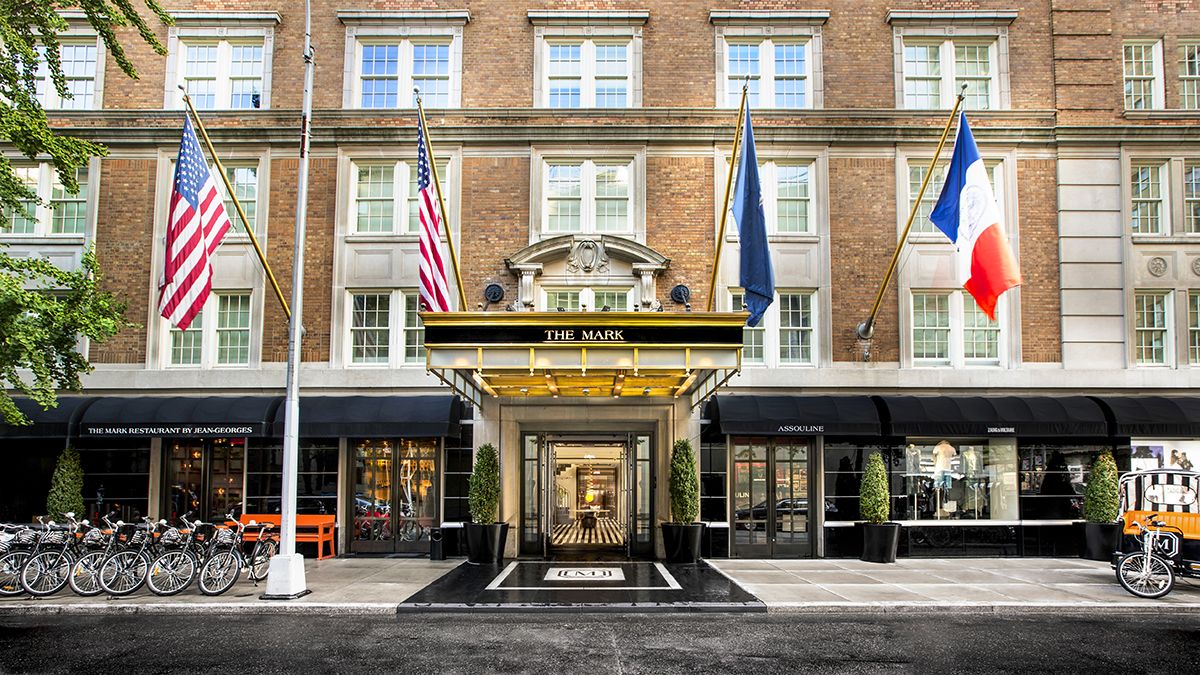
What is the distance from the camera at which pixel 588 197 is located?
19.4 m

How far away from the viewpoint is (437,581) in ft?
49.7

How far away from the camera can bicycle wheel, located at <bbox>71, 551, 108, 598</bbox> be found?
533 inches

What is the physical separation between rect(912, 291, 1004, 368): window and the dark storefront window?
12.9 meters

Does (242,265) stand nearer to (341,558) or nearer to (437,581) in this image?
(341,558)

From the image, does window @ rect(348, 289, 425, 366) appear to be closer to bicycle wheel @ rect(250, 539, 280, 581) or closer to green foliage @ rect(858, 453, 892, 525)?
bicycle wheel @ rect(250, 539, 280, 581)

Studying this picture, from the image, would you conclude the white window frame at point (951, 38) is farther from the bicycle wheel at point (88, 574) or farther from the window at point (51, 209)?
the window at point (51, 209)

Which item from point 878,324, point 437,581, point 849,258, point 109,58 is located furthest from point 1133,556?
point 109,58

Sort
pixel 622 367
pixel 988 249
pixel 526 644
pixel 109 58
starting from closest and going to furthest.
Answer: pixel 526 644 < pixel 622 367 < pixel 988 249 < pixel 109 58

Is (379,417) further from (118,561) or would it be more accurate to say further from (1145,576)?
(1145,576)

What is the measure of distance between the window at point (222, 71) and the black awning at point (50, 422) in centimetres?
707

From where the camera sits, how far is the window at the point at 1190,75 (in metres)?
19.7

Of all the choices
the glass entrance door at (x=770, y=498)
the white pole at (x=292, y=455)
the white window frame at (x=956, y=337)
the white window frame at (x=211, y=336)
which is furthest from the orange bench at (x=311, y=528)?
the white window frame at (x=956, y=337)

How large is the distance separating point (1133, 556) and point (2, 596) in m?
17.6

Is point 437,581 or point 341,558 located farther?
point 341,558
